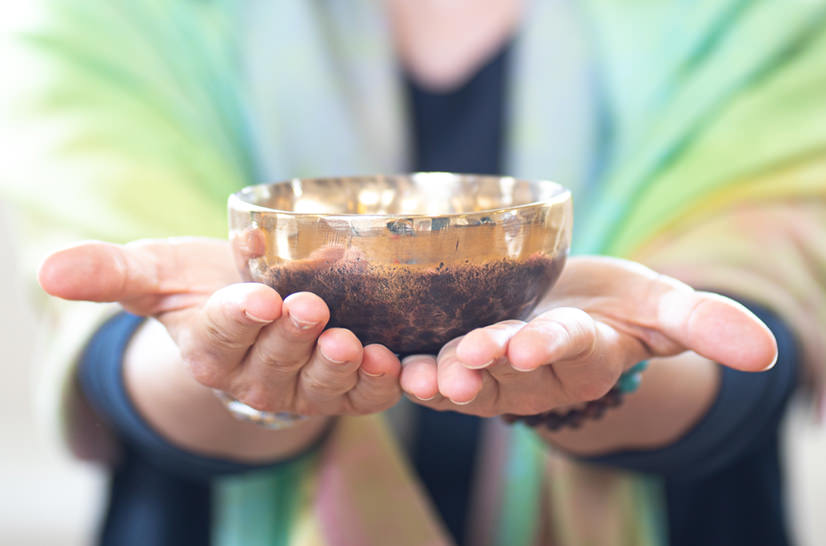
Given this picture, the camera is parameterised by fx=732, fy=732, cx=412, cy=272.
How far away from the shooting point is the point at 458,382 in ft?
1.00

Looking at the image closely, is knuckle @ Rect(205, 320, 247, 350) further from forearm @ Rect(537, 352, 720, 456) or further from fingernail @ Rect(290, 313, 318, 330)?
forearm @ Rect(537, 352, 720, 456)

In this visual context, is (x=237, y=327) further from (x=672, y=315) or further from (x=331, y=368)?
(x=672, y=315)

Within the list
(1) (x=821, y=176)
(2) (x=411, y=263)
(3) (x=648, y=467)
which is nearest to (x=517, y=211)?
(2) (x=411, y=263)

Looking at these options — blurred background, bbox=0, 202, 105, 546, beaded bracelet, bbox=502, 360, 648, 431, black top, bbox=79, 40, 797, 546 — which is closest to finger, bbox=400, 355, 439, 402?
beaded bracelet, bbox=502, 360, 648, 431

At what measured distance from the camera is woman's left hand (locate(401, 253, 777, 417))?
0.30m

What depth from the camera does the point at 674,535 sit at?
2.30ft

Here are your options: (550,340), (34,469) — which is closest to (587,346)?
(550,340)

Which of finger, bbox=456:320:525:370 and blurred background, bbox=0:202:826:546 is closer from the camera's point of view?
finger, bbox=456:320:525:370

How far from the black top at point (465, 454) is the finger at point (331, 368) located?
0.74 feet

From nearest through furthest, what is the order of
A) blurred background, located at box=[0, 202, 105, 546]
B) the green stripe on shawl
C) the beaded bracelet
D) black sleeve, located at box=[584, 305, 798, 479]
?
1. the beaded bracelet
2. black sleeve, located at box=[584, 305, 798, 479]
3. the green stripe on shawl
4. blurred background, located at box=[0, 202, 105, 546]

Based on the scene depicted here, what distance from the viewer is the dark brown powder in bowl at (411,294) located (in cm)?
33

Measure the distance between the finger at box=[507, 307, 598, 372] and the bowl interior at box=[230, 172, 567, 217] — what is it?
17cm

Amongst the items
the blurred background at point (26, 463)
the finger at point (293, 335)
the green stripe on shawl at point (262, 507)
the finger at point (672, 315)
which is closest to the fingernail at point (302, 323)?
the finger at point (293, 335)

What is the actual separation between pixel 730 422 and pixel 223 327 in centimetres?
39
